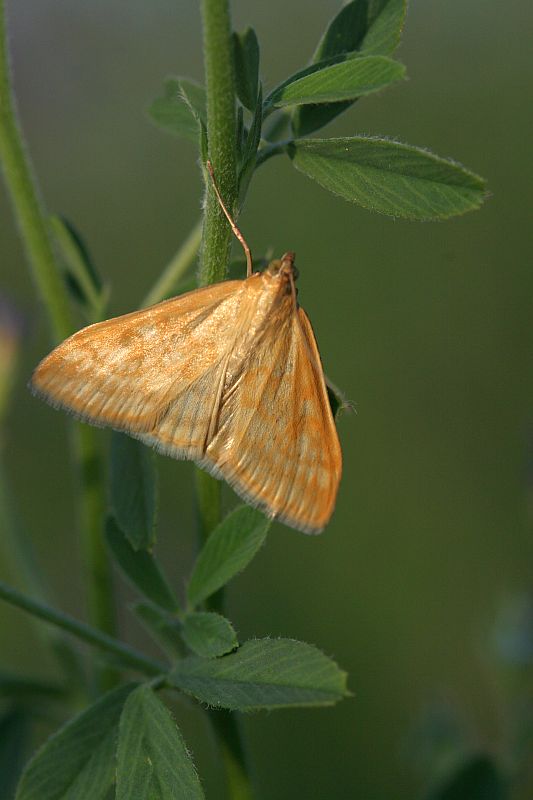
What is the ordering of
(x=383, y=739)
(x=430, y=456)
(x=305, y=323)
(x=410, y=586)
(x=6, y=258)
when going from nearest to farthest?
(x=305, y=323) → (x=383, y=739) → (x=410, y=586) → (x=430, y=456) → (x=6, y=258)

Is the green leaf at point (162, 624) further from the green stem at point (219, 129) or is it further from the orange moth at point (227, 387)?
the green stem at point (219, 129)

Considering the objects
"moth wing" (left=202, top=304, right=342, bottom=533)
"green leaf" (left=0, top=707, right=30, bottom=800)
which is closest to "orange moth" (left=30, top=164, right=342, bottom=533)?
"moth wing" (left=202, top=304, right=342, bottom=533)

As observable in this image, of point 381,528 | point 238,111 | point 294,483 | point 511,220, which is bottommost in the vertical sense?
point 381,528

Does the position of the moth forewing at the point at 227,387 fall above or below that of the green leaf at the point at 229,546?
above

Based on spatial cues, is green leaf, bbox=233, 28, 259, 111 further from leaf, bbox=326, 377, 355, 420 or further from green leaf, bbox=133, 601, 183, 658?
green leaf, bbox=133, 601, 183, 658

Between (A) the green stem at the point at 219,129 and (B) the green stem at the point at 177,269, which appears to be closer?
(A) the green stem at the point at 219,129

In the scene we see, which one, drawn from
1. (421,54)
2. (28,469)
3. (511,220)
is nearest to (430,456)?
(511,220)

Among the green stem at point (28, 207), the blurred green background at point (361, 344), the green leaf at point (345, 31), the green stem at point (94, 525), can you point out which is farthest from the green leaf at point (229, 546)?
the blurred green background at point (361, 344)

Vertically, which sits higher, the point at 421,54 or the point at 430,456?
the point at 421,54

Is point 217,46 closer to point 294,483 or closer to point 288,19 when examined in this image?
point 294,483
